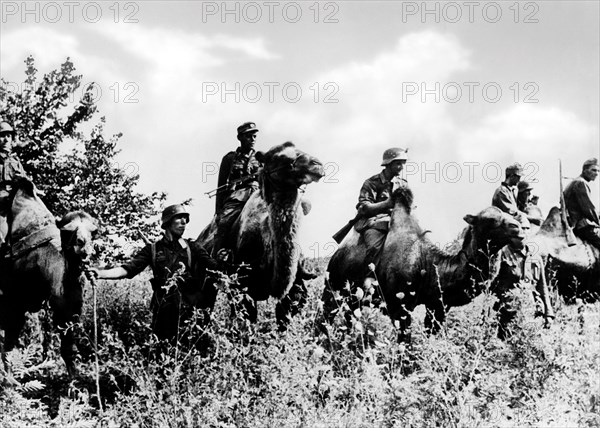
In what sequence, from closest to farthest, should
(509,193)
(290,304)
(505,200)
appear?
(290,304)
(505,200)
(509,193)

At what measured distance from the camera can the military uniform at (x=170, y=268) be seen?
29.0ft

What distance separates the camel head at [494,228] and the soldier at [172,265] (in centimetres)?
305

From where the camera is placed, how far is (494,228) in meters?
9.51

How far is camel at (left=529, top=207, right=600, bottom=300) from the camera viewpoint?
15422mm

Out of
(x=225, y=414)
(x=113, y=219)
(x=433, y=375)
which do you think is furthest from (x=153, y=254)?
(x=113, y=219)

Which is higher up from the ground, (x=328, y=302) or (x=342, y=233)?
(x=342, y=233)

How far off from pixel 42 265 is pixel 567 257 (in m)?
9.95

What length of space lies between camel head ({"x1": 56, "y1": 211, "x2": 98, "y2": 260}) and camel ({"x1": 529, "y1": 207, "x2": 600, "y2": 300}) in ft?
30.5

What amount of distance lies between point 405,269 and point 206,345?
3.03m


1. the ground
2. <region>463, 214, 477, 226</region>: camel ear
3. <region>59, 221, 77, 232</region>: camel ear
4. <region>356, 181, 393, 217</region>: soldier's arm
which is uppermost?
<region>356, 181, 393, 217</region>: soldier's arm

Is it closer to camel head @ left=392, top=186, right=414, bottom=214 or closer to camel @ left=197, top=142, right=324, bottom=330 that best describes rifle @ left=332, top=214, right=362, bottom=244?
camel head @ left=392, top=186, right=414, bottom=214

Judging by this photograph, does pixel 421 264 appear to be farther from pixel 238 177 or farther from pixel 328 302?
pixel 238 177

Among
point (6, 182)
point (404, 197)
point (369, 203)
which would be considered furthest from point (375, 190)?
point (6, 182)

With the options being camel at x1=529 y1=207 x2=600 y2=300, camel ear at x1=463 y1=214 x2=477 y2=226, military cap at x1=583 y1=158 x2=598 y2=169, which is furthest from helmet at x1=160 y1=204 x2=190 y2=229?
military cap at x1=583 y1=158 x2=598 y2=169
